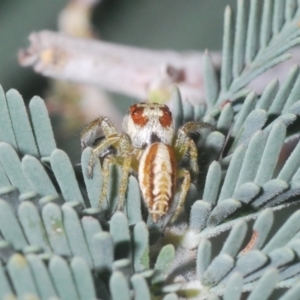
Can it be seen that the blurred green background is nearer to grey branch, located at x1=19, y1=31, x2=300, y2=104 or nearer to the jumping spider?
grey branch, located at x1=19, y1=31, x2=300, y2=104

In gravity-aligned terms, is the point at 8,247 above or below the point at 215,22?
below

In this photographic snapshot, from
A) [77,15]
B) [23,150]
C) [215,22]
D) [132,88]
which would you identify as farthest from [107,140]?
[215,22]

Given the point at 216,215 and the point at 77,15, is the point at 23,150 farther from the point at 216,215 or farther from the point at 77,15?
the point at 77,15

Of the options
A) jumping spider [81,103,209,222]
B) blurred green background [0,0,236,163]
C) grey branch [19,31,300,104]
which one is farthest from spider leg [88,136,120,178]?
blurred green background [0,0,236,163]

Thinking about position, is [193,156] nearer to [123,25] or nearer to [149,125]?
[149,125]

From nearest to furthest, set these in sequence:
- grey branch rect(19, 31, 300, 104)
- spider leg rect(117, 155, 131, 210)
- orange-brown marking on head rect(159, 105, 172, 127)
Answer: spider leg rect(117, 155, 131, 210), orange-brown marking on head rect(159, 105, 172, 127), grey branch rect(19, 31, 300, 104)

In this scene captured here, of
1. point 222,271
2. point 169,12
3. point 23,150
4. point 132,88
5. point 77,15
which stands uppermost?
point 169,12

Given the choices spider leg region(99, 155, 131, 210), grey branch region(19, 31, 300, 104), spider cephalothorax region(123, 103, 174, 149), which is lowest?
spider leg region(99, 155, 131, 210)

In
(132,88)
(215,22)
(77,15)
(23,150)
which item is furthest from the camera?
(215,22)
